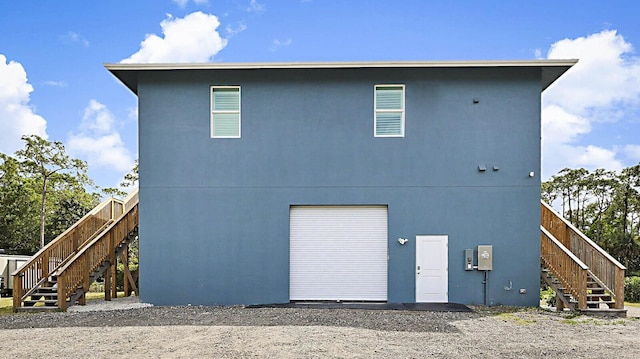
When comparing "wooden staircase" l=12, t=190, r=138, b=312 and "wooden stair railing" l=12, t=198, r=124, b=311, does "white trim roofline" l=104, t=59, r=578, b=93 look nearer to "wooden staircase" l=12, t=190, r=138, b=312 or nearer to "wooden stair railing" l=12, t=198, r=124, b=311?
"wooden staircase" l=12, t=190, r=138, b=312

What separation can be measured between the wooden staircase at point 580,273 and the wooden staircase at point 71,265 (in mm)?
10834

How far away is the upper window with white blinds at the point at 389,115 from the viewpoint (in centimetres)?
1397

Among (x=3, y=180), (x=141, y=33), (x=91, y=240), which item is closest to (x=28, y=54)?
(x=3, y=180)

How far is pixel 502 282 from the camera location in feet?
45.0

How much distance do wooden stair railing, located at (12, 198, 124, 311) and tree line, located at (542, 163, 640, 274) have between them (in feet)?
75.3

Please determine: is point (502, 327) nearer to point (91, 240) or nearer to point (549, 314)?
point (549, 314)

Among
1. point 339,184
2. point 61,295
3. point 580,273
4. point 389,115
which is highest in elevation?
point 389,115

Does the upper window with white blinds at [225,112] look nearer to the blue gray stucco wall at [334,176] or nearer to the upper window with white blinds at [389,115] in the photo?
the blue gray stucco wall at [334,176]

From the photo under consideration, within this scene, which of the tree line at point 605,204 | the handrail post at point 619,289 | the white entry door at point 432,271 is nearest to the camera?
the handrail post at point 619,289

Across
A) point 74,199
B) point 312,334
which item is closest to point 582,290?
point 312,334

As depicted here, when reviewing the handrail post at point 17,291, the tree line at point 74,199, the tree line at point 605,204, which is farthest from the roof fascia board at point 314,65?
the tree line at point 605,204

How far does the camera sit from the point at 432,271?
13758mm

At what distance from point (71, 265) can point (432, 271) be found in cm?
852

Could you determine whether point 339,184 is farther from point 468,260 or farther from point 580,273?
point 580,273
